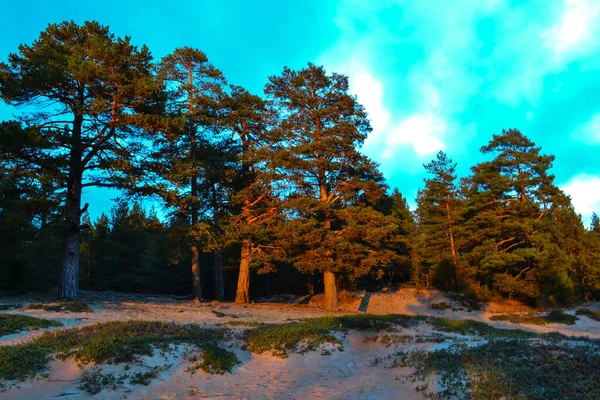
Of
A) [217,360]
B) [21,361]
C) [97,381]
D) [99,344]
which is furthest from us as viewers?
[217,360]

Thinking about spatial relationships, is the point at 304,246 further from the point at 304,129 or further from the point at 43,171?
the point at 43,171

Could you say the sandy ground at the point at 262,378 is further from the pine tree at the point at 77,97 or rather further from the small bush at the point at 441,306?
the small bush at the point at 441,306

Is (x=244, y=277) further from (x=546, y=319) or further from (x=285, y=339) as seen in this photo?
(x=546, y=319)

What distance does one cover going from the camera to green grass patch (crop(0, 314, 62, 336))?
10.6 meters

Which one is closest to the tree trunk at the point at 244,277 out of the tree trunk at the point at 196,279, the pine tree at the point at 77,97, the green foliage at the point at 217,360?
the tree trunk at the point at 196,279

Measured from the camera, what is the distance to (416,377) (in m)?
8.45

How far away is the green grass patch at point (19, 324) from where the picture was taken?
1056 cm

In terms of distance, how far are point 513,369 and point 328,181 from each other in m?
19.1

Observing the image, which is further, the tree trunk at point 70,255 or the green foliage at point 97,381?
the tree trunk at point 70,255

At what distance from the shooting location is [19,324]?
11.1 meters

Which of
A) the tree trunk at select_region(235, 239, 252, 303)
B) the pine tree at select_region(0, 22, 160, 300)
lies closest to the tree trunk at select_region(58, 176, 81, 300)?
the pine tree at select_region(0, 22, 160, 300)

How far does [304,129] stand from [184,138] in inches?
308

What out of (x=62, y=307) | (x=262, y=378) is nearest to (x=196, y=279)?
(x=62, y=307)

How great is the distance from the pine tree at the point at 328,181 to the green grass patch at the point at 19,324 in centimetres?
1383
